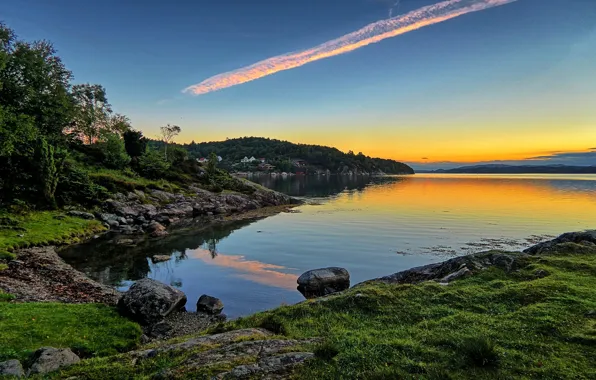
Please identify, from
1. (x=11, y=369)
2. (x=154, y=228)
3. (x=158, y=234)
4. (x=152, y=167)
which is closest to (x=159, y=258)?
(x=158, y=234)

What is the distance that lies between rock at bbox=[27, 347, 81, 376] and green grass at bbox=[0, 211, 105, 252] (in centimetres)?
1871

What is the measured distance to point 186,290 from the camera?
23.8 meters

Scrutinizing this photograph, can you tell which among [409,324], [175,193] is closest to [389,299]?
[409,324]

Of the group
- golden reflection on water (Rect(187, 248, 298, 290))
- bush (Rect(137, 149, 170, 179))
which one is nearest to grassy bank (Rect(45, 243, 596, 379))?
golden reflection on water (Rect(187, 248, 298, 290))

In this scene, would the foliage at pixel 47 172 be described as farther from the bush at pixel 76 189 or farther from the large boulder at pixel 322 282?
the large boulder at pixel 322 282

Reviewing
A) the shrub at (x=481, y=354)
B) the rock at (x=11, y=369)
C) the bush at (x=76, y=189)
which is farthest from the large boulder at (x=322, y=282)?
the bush at (x=76, y=189)

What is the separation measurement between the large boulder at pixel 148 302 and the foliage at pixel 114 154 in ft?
188

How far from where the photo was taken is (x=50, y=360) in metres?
10.2

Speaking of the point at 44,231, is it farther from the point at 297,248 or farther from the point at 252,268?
the point at 297,248

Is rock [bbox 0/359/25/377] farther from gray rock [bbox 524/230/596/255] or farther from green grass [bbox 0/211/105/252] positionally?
gray rock [bbox 524/230/596/255]

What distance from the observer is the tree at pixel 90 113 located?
75062 millimetres

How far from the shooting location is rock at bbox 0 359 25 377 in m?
9.12

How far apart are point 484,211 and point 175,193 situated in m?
58.5

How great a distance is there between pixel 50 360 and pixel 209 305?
10033 mm
